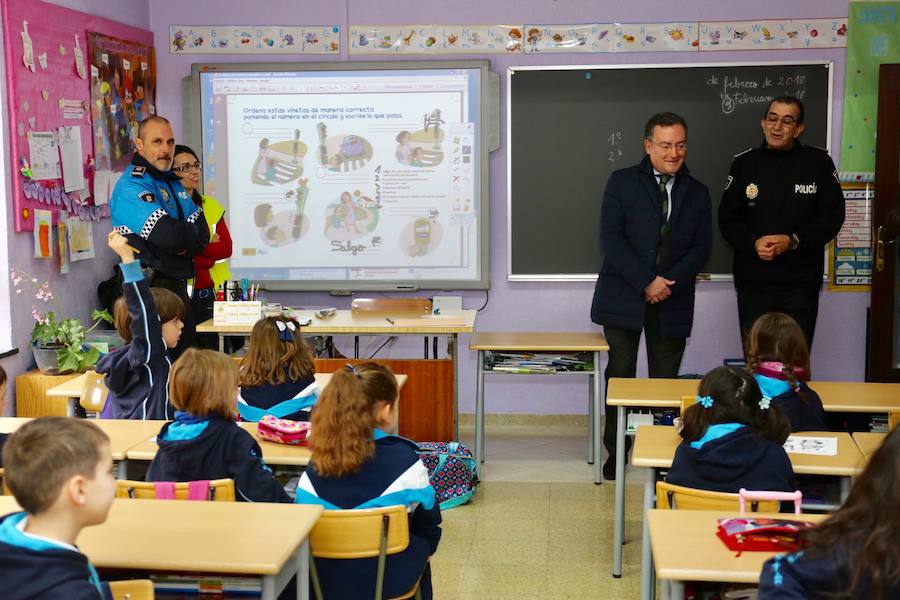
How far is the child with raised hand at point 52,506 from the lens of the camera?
1.91 meters

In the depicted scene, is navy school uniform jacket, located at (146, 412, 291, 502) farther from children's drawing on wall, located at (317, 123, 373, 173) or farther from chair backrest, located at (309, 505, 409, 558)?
children's drawing on wall, located at (317, 123, 373, 173)

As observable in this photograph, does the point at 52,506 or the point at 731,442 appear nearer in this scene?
the point at 52,506

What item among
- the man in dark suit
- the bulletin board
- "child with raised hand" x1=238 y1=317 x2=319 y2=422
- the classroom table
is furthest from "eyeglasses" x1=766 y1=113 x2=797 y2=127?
the bulletin board

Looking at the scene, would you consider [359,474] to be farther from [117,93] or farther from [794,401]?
[117,93]

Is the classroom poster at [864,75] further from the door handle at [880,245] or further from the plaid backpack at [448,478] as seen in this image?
the plaid backpack at [448,478]

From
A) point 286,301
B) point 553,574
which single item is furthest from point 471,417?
point 553,574

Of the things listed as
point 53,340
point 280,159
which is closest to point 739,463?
point 53,340

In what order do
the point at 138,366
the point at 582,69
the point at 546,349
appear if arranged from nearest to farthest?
the point at 138,366, the point at 546,349, the point at 582,69

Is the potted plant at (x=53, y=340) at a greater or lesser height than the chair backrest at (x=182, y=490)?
greater

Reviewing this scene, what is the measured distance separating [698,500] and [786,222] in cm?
285

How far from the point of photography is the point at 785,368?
368 centimetres

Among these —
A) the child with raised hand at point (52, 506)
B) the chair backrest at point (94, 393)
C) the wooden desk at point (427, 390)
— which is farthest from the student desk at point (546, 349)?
the child with raised hand at point (52, 506)

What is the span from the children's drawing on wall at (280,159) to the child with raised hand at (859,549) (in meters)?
4.89

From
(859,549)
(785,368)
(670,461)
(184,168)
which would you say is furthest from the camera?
(184,168)
